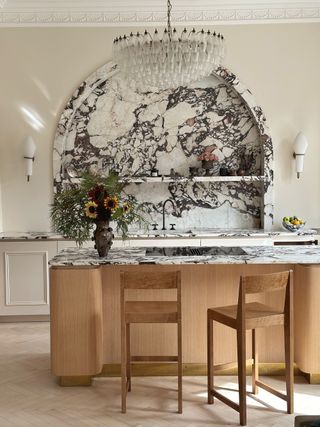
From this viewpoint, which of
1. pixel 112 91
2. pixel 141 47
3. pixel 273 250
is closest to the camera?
pixel 141 47

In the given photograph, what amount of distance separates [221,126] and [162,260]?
2861 mm

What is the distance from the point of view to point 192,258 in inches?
159

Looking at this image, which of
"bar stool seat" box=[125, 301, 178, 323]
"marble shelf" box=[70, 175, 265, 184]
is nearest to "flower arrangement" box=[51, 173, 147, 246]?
"bar stool seat" box=[125, 301, 178, 323]

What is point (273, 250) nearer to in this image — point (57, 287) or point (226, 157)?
point (57, 287)

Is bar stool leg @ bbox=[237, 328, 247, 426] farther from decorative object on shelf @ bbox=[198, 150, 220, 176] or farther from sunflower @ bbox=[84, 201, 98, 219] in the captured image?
decorative object on shelf @ bbox=[198, 150, 220, 176]

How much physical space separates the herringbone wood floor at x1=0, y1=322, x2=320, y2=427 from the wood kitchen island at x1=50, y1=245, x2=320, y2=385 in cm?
13

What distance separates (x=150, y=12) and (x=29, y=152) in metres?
1.97

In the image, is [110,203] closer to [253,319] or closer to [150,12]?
[253,319]

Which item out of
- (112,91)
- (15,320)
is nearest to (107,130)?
(112,91)

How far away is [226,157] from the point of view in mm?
6500

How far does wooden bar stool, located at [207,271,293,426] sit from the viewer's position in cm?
343

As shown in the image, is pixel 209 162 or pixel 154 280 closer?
pixel 154 280

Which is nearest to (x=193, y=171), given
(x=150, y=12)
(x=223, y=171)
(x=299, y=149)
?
(x=223, y=171)

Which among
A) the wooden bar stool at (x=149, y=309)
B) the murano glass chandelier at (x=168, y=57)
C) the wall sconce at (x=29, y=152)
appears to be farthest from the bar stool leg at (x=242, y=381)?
the wall sconce at (x=29, y=152)
